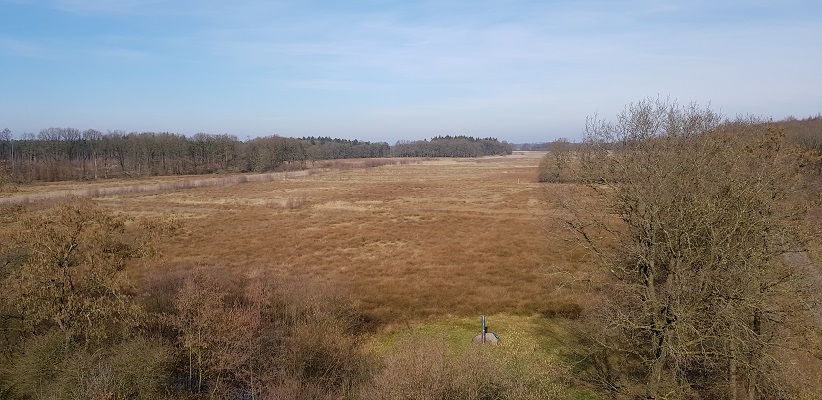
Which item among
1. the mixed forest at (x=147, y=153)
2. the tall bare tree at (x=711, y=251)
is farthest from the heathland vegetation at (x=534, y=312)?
the mixed forest at (x=147, y=153)

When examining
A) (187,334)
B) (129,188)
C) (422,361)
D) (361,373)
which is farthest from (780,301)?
(129,188)

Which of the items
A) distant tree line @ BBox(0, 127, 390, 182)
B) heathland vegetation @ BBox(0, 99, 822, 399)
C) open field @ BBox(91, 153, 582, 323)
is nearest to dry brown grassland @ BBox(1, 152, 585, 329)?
open field @ BBox(91, 153, 582, 323)

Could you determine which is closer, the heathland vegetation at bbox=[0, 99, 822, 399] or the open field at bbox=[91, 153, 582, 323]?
the heathland vegetation at bbox=[0, 99, 822, 399]

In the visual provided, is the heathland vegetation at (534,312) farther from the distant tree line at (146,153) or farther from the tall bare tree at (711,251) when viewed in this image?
the distant tree line at (146,153)

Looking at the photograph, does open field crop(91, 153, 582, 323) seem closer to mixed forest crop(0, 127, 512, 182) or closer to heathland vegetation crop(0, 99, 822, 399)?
heathland vegetation crop(0, 99, 822, 399)

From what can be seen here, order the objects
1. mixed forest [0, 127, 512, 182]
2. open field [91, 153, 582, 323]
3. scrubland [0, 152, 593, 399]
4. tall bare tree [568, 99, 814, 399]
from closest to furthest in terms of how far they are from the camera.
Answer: tall bare tree [568, 99, 814, 399] → scrubland [0, 152, 593, 399] → open field [91, 153, 582, 323] → mixed forest [0, 127, 512, 182]

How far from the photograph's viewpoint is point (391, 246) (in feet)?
127

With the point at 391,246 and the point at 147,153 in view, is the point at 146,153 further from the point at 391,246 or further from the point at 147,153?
the point at 391,246

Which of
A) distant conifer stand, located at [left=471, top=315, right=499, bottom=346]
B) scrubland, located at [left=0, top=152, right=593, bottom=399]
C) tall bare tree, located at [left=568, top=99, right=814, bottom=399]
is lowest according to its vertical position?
distant conifer stand, located at [left=471, top=315, right=499, bottom=346]

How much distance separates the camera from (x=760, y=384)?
47.8ft

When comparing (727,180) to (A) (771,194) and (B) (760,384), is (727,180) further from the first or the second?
(B) (760,384)

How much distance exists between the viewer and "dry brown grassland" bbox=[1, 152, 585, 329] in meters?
27.4

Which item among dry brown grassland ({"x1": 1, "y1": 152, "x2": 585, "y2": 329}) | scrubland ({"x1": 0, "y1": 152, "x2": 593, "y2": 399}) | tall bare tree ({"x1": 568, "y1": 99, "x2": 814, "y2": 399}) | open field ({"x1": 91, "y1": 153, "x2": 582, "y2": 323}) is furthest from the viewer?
open field ({"x1": 91, "y1": 153, "x2": 582, "y2": 323})

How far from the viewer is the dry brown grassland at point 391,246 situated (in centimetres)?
2736
